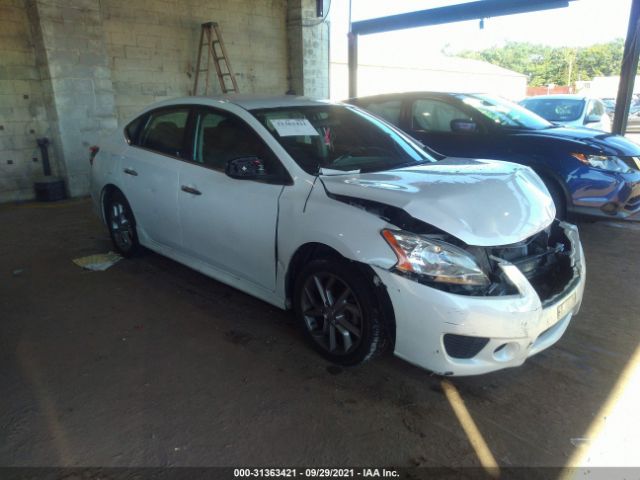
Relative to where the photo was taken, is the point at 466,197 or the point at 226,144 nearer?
the point at 466,197

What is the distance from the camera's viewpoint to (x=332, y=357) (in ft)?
9.21

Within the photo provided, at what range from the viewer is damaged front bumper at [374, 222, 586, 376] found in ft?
7.36

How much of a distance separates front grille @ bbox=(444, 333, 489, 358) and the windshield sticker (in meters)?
1.69

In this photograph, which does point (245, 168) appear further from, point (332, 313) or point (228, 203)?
point (332, 313)

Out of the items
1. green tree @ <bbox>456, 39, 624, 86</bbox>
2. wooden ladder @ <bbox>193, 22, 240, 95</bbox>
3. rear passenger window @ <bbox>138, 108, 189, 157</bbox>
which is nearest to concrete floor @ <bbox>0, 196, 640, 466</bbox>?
rear passenger window @ <bbox>138, 108, 189, 157</bbox>

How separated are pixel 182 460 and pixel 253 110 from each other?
226 cm

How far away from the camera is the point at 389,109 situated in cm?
637

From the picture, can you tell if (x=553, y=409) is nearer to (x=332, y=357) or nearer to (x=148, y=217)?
(x=332, y=357)

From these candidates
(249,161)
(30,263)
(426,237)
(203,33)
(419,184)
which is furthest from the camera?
(203,33)

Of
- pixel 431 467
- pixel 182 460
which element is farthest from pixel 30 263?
pixel 431 467

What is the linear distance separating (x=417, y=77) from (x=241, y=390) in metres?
23.7

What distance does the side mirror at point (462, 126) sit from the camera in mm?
5301

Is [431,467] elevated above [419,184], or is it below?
below

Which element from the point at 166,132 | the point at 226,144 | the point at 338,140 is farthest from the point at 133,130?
the point at 338,140
